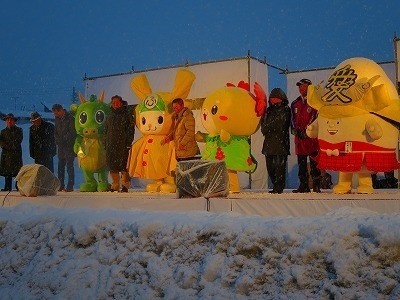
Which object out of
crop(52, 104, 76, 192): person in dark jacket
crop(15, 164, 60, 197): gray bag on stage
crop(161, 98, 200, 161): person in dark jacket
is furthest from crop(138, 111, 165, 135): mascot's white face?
crop(52, 104, 76, 192): person in dark jacket

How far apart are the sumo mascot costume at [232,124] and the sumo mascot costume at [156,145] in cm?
78

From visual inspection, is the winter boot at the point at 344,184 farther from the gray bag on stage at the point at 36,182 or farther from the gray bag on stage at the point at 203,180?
the gray bag on stage at the point at 36,182

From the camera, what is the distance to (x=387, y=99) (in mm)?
6258

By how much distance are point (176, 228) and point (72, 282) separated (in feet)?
1.79

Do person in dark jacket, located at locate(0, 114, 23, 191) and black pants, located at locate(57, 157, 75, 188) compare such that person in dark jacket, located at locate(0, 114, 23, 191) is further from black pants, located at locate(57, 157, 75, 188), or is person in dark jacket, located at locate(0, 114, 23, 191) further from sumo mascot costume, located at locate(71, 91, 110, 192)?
sumo mascot costume, located at locate(71, 91, 110, 192)

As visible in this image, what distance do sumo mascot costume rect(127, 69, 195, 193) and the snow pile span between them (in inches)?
202

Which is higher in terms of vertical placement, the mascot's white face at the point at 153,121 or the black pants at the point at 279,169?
the mascot's white face at the point at 153,121

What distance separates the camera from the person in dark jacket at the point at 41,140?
34.1ft

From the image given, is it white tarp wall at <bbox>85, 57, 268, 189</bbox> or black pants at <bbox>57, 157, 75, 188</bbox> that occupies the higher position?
white tarp wall at <bbox>85, 57, 268, 189</bbox>

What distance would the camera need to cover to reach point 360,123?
627cm

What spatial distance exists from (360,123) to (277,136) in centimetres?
141

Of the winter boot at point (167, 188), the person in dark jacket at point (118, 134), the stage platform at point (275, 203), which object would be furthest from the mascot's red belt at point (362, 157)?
the person in dark jacket at point (118, 134)

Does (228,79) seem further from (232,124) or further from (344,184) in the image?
(344,184)

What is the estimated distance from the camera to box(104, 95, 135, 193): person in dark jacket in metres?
8.76
